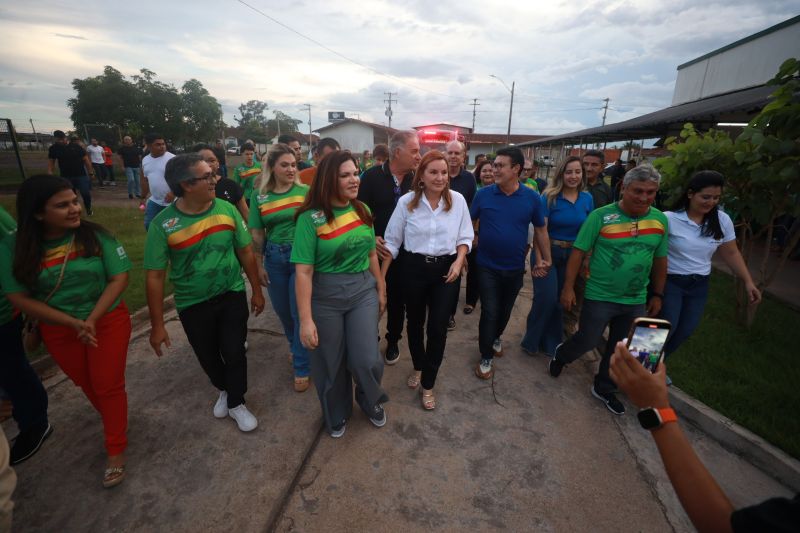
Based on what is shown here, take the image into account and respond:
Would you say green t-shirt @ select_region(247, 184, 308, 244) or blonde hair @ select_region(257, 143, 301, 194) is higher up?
blonde hair @ select_region(257, 143, 301, 194)

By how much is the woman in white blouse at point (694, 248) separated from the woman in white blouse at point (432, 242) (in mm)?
1715

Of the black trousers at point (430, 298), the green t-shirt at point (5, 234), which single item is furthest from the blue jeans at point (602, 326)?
the green t-shirt at point (5, 234)

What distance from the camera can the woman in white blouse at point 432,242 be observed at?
9.14 ft

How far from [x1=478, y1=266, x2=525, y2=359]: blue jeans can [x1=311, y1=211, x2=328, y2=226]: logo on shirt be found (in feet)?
5.38

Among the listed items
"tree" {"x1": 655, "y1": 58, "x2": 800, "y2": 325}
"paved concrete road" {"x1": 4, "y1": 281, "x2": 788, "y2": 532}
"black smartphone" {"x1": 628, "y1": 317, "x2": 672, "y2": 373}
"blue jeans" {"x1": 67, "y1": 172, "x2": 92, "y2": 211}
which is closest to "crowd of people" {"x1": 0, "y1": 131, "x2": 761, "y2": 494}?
"paved concrete road" {"x1": 4, "y1": 281, "x2": 788, "y2": 532}

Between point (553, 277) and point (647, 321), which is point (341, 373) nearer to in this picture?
point (647, 321)

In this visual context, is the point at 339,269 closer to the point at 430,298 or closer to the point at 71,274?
the point at 430,298

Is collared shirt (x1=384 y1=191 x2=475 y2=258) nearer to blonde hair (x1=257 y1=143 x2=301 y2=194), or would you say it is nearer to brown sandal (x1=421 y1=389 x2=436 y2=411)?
blonde hair (x1=257 y1=143 x2=301 y2=194)

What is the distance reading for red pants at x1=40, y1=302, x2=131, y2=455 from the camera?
2.24 m

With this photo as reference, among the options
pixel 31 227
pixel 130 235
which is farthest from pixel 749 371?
pixel 130 235

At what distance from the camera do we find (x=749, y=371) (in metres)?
3.49

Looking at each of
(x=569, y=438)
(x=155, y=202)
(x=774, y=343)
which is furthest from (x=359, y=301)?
(x=774, y=343)

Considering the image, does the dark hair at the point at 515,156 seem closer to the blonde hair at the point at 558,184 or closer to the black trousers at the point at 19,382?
the blonde hair at the point at 558,184

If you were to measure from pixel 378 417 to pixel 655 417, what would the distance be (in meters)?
1.99
